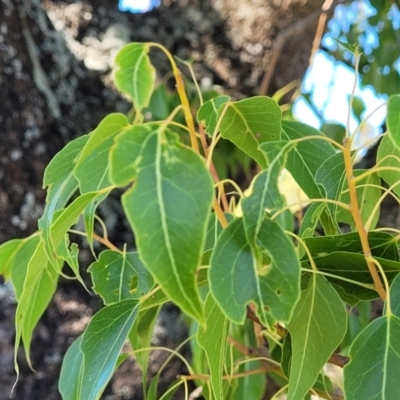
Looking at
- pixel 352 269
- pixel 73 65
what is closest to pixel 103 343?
pixel 352 269

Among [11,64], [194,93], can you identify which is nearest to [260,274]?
[11,64]

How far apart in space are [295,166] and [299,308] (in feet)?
0.40

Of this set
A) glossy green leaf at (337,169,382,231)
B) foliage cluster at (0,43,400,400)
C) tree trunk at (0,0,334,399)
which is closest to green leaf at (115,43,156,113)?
foliage cluster at (0,43,400,400)

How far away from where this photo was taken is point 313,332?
1.05ft

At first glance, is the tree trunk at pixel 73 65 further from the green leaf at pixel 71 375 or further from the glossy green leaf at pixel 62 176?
the glossy green leaf at pixel 62 176

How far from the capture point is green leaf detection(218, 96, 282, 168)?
0.34 m

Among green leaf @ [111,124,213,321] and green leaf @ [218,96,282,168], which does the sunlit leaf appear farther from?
green leaf @ [111,124,213,321]

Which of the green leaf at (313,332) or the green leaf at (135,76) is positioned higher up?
the green leaf at (135,76)

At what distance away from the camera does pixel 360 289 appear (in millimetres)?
351

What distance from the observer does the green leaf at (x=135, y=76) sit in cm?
25

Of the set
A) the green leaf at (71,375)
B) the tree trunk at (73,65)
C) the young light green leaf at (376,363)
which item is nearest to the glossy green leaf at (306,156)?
the young light green leaf at (376,363)

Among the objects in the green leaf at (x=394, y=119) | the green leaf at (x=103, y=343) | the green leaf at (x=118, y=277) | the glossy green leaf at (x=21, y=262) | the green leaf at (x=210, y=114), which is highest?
the green leaf at (x=394, y=119)

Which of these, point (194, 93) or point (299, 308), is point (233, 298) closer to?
point (299, 308)

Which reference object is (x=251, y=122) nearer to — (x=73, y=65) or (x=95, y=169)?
(x=95, y=169)
